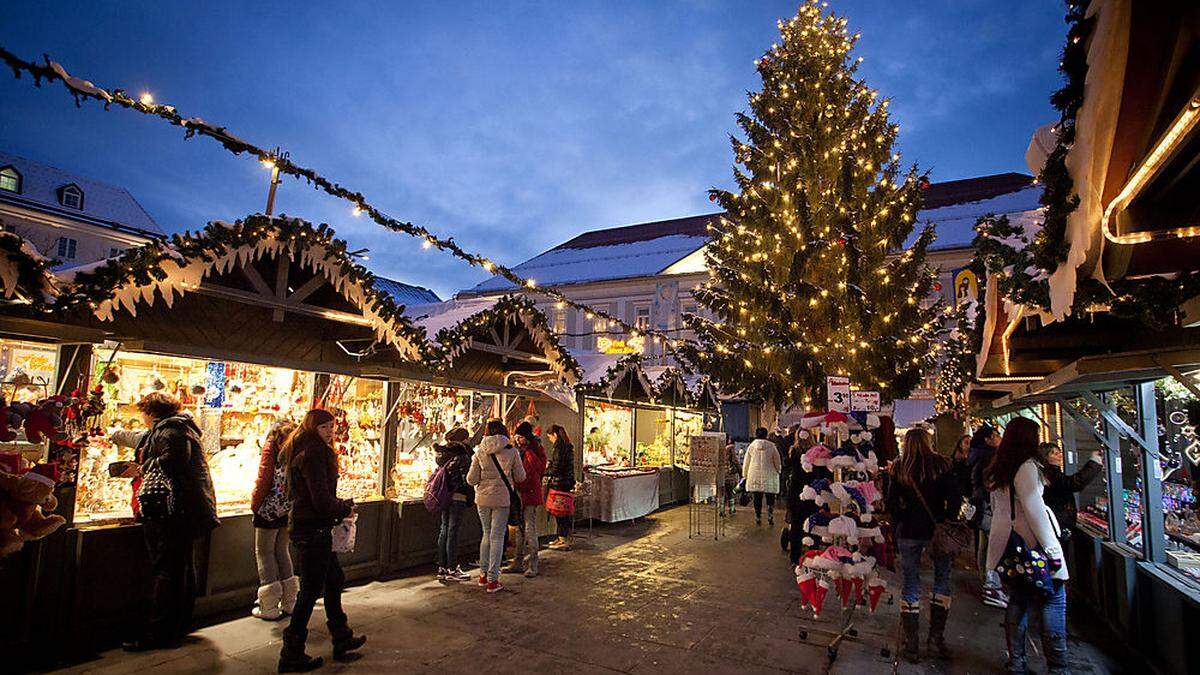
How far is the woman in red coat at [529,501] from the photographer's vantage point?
7891 millimetres

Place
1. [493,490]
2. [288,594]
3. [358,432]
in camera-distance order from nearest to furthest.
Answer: [288,594] → [493,490] → [358,432]

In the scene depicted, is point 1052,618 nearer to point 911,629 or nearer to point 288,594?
point 911,629

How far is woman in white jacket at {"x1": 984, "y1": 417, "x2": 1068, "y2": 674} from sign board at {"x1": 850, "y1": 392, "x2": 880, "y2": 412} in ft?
4.57

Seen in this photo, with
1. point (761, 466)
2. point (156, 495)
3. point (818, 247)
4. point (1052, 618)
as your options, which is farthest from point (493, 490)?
point (818, 247)

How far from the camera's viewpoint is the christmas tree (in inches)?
542

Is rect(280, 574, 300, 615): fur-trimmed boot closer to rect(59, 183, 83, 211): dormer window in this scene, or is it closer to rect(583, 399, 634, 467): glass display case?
rect(583, 399, 634, 467): glass display case

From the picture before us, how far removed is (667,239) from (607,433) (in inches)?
884

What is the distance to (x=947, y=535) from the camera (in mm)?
5266

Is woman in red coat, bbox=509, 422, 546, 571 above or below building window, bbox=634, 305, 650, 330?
below

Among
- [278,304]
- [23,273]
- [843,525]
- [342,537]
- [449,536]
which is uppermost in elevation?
[278,304]

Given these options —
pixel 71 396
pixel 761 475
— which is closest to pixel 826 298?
pixel 761 475

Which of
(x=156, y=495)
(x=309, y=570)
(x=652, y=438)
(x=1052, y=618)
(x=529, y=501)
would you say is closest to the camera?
(x=309, y=570)

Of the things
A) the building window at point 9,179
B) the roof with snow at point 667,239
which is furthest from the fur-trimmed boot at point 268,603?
the building window at point 9,179

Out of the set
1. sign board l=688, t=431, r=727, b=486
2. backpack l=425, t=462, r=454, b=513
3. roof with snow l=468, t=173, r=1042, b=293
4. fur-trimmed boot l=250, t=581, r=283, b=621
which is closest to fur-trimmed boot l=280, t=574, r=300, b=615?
fur-trimmed boot l=250, t=581, r=283, b=621
